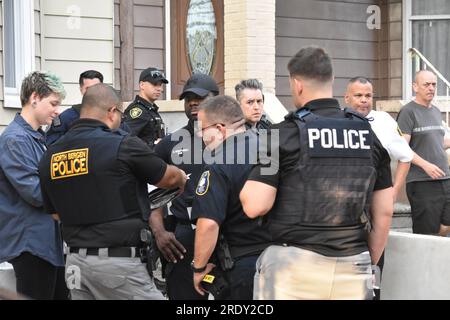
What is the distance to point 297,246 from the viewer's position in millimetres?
4383

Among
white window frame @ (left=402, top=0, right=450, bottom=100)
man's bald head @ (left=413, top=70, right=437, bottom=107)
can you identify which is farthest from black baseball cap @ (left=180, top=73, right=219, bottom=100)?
white window frame @ (left=402, top=0, right=450, bottom=100)

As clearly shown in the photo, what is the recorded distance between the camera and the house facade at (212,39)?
10.0 m

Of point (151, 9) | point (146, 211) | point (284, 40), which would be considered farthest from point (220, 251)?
point (284, 40)

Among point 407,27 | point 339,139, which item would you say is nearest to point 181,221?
point 339,139

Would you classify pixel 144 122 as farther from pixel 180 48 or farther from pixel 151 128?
pixel 180 48

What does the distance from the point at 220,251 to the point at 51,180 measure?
1039 mm

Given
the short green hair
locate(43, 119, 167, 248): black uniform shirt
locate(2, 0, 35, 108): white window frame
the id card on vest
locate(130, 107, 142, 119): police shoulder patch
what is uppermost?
locate(2, 0, 35, 108): white window frame

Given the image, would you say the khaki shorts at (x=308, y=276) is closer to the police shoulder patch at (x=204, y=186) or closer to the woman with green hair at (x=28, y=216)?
the police shoulder patch at (x=204, y=186)

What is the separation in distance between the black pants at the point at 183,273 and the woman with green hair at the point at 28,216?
72 centimetres

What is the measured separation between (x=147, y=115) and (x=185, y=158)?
1.99m

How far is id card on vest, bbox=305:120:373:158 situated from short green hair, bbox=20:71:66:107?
1989 mm

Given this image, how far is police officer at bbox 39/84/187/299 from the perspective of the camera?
4.79 metres

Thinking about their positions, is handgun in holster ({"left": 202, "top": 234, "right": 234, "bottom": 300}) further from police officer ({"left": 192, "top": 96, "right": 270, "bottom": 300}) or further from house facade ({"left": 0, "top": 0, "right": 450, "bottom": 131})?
house facade ({"left": 0, "top": 0, "right": 450, "bottom": 131})

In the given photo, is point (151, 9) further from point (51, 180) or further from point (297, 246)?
point (297, 246)
